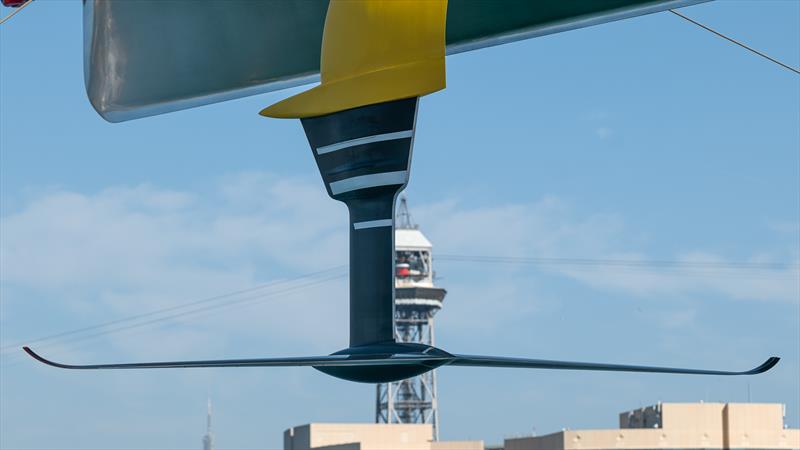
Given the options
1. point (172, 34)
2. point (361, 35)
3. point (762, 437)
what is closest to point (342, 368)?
point (361, 35)

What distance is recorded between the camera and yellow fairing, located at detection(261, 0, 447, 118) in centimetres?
1192

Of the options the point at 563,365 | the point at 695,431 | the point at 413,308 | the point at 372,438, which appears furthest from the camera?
the point at 413,308

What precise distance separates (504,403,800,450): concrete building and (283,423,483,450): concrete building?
7.60 metres

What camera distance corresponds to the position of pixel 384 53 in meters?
12.0

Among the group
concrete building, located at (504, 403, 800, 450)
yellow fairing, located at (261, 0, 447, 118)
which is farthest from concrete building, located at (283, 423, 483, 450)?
yellow fairing, located at (261, 0, 447, 118)

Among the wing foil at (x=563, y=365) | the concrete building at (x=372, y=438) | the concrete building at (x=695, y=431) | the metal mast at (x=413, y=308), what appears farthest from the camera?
the metal mast at (x=413, y=308)

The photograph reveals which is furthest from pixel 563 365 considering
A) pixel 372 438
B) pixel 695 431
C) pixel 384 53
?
pixel 372 438

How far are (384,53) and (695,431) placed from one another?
5577 centimetres

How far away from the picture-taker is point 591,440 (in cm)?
6638

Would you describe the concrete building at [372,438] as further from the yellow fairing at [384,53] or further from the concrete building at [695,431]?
the yellow fairing at [384,53]

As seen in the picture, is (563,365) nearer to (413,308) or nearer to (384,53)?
(384,53)

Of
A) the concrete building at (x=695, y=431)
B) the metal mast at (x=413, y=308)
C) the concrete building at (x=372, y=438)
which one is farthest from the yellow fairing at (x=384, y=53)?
the metal mast at (x=413, y=308)

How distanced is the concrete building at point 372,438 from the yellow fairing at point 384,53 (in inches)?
2440

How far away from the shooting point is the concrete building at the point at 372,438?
74250 millimetres
